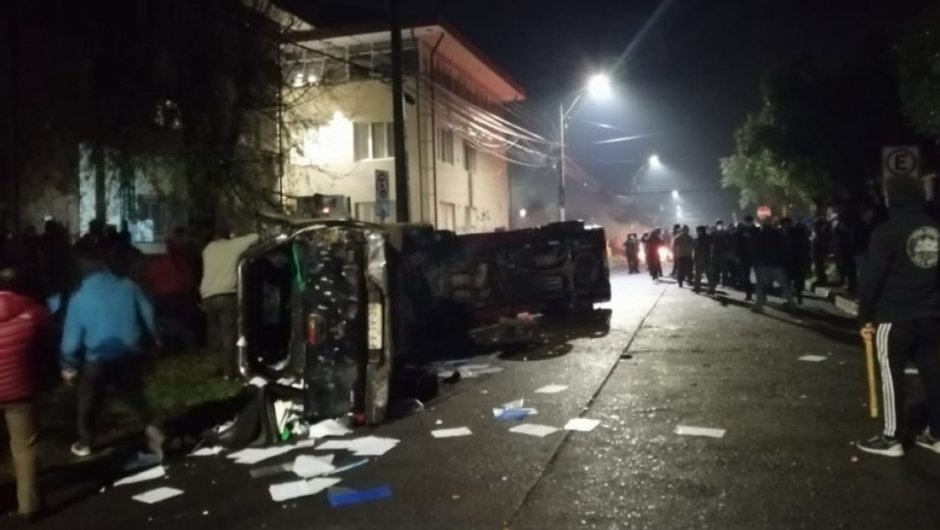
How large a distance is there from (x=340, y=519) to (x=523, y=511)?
1.13 metres

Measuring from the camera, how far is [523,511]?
5.61m

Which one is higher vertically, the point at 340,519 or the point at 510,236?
the point at 510,236

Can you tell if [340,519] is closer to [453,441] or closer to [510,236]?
[453,441]

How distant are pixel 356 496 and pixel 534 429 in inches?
85.9

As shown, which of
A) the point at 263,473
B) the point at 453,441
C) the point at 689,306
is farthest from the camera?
the point at 689,306

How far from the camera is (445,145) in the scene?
3275 centimetres

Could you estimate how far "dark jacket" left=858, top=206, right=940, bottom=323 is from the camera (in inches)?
247

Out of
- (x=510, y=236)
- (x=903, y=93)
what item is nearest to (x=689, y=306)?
(x=510, y=236)

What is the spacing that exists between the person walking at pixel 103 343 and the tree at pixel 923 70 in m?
11.3

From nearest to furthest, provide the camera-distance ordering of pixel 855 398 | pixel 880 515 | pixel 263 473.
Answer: pixel 880 515, pixel 263 473, pixel 855 398

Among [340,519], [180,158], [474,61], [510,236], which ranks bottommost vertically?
[340,519]

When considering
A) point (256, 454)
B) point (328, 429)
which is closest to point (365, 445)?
point (328, 429)

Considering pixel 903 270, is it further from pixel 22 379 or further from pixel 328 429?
Answer: pixel 22 379

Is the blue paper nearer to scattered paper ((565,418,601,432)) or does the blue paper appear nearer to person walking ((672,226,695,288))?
scattered paper ((565,418,601,432))
